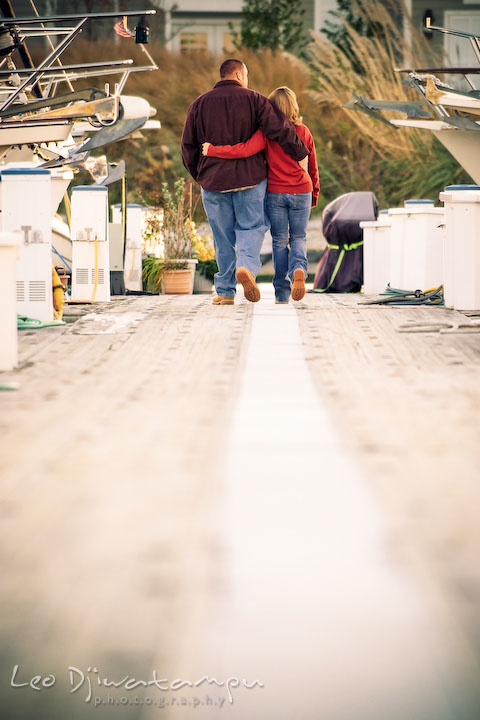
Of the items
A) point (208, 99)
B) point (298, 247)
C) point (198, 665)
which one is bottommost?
point (198, 665)

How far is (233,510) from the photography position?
2662 millimetres

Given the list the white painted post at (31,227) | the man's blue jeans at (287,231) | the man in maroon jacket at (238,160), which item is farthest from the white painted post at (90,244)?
the white painted post at (31,227)

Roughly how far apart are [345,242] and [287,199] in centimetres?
287

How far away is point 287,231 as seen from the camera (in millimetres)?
8102

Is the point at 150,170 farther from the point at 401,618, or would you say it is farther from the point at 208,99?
the point at 401,618

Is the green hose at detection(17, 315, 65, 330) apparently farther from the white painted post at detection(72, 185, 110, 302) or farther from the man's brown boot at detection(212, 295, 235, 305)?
the white painted post at detection(72, 185, 110, 302)

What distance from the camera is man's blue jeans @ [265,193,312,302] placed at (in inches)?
313

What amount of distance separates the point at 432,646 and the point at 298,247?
243 inches

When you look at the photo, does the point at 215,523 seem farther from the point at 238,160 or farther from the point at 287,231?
the point at 287,231

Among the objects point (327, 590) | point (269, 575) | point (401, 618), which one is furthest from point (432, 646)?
point (269, 575)

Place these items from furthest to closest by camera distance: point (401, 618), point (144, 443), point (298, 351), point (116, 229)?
1. point (116, 229)
2. point (298, 351)
3. point (144, 443)
4. point (401, 618)

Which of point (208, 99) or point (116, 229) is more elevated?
point (208, 99)

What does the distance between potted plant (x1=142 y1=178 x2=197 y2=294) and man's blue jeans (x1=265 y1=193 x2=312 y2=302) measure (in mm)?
2911

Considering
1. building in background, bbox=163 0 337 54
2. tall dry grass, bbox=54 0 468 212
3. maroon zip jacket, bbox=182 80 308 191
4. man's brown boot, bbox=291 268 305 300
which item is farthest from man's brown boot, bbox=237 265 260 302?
building in background, bbox=163 0 337 54
